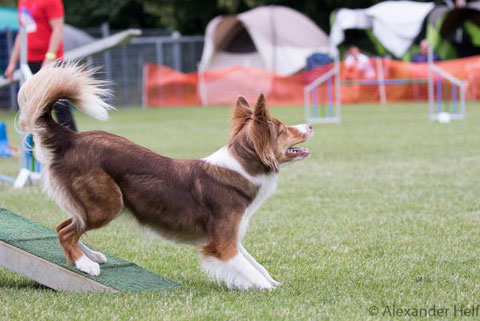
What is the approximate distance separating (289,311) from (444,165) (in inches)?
266

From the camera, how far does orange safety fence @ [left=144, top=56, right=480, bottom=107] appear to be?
2488 centimetres

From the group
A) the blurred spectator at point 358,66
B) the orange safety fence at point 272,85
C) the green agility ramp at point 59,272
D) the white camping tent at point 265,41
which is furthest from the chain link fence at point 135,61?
the green agility ramp at point 59,272

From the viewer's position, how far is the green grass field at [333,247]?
4.17 meters

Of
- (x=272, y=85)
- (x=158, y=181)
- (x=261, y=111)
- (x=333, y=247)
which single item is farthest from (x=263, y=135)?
(x=272, y=85)

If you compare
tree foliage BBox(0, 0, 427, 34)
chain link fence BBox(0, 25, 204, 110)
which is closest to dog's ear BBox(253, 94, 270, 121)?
chain link fence BBox(0, 25, 204, 110)

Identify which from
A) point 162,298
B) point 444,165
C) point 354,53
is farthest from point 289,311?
point 354,53

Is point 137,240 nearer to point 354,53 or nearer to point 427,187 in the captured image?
point 427,187

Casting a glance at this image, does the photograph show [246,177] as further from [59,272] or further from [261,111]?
[59,272]

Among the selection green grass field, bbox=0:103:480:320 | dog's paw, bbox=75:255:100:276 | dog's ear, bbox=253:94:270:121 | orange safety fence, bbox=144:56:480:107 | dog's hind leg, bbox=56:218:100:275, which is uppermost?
dog's ear, bbox=253:94:270:121

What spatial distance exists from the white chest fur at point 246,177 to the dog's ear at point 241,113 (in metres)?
0.16

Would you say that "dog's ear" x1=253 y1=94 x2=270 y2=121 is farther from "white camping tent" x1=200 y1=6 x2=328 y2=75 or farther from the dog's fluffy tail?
"white camping tent" x1=200 y1=6 x2=328 y2=75

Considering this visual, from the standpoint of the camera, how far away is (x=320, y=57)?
25688mm

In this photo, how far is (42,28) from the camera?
840cm

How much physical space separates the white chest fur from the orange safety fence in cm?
1933
